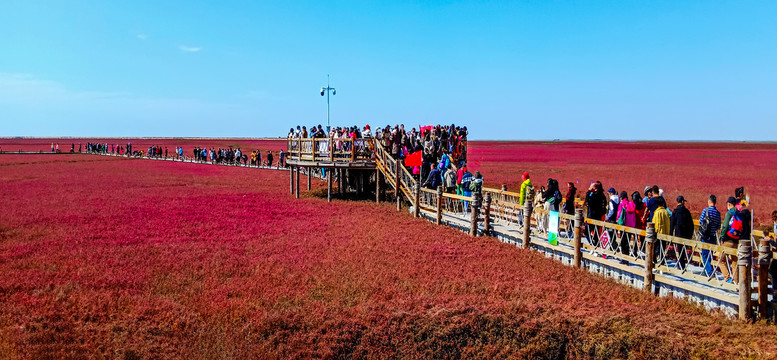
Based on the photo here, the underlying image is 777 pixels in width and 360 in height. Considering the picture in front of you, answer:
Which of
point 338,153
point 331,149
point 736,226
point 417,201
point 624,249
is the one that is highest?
point 331,149

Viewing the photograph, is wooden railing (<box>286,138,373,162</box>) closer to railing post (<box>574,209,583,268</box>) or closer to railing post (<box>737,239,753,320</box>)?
railing post (<box>574,209,583,268</box>)

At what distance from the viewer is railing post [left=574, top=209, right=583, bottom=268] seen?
1182cm

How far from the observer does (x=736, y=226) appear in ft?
32.9

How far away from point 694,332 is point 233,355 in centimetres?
791

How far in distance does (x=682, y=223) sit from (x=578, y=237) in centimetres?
215

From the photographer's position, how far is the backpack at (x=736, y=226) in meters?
10.0

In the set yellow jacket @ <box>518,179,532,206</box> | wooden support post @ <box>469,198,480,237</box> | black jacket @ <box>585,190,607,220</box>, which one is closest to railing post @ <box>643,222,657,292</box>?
black jacket @ <box>585,190,607,220</box>

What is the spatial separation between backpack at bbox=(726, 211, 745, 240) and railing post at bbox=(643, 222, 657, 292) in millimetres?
1381

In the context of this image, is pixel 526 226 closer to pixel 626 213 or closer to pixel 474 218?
pixel 474 218

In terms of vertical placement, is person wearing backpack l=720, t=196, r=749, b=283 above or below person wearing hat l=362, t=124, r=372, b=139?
below

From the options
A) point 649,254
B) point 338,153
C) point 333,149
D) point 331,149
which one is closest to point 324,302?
point 649,254

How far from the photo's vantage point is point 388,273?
12.7 m

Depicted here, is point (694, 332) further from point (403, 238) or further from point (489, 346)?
point (403, 238)

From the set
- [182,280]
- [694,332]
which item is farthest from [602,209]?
[182,280]
